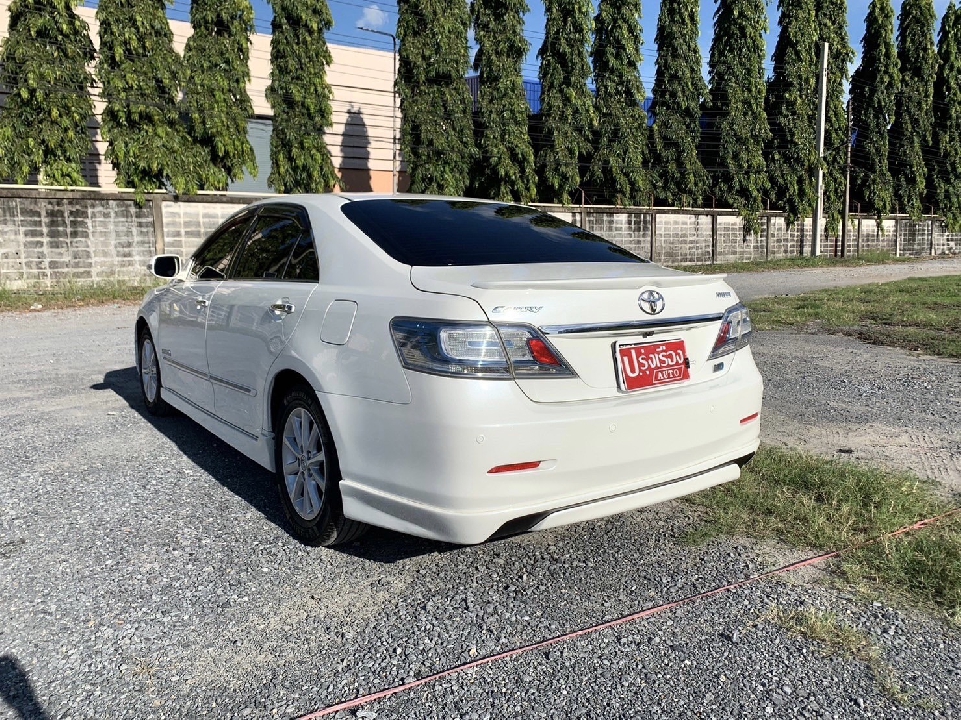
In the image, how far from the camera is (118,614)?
2.78 meters

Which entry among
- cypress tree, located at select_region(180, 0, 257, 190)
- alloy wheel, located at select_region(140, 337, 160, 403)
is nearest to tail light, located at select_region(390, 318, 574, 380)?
alloy wheel, located at select_region(140, 337, 160, 403)

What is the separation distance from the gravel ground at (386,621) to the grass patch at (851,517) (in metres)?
0.18

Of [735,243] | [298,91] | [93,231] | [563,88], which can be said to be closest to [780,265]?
[735,243]

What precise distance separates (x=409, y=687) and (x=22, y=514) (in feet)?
7.89

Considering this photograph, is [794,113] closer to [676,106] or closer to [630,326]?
[676,106]

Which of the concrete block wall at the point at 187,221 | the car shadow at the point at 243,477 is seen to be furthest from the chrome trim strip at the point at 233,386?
the concrete block wall at the point at 187,221

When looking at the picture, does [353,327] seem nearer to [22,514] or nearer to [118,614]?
[118,614]

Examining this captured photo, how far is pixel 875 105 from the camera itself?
35.8m

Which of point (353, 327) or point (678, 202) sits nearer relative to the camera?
point (353, 327)

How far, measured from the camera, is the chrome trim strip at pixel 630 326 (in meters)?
2.74

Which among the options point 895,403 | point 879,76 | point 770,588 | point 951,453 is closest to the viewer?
point 770,588

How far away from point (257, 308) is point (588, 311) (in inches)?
66.6

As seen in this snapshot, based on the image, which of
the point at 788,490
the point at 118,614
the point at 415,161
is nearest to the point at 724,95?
the point at 415,161

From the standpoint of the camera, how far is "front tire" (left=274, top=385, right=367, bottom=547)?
313 centimetres
